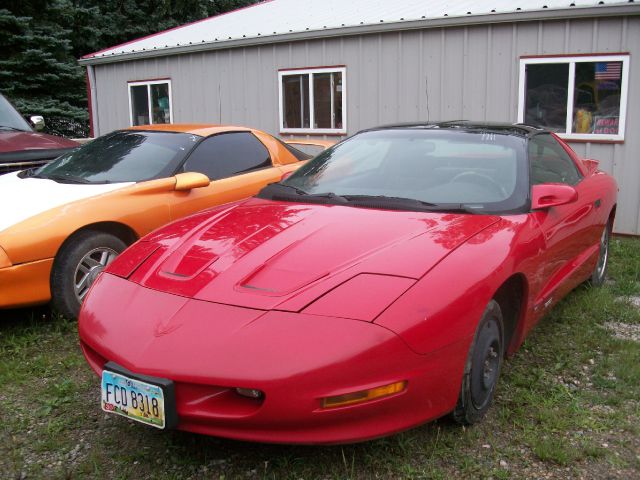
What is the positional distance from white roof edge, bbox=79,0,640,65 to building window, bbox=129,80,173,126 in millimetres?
522

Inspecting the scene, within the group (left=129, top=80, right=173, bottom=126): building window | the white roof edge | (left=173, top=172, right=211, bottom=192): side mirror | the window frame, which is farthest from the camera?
(left=129, top=80, right=173, bottom=126): building window

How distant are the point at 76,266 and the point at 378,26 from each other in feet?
18.6

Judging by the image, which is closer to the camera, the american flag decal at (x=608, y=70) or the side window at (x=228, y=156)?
the side window at (x=228, y=156)

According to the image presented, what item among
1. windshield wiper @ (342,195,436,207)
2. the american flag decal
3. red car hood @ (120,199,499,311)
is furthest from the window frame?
windshield wiper @ (342,195,436,207)

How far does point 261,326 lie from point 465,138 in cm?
205

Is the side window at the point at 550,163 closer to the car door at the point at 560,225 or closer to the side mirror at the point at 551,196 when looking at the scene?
the car door at the point at 560,225

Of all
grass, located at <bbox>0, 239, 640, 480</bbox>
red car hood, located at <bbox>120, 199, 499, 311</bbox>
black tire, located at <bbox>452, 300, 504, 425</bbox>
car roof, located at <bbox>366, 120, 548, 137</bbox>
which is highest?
car roof, located at <bbox>366, 120, 548, 137</bbox>

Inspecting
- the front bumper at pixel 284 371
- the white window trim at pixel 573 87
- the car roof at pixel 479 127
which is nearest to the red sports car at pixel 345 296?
the front bumper at pixel 284 371

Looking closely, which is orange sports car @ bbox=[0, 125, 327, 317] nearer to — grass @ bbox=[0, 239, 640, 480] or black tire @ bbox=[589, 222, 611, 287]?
grass @ bbox=[0, 239, 640, 480]

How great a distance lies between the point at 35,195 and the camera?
4.41 m

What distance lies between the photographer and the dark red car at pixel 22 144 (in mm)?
5910

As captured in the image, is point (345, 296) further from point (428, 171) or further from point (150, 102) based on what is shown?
point (150, 102)

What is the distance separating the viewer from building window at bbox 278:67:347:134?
9.10m

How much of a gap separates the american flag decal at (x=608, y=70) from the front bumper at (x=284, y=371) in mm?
5817
